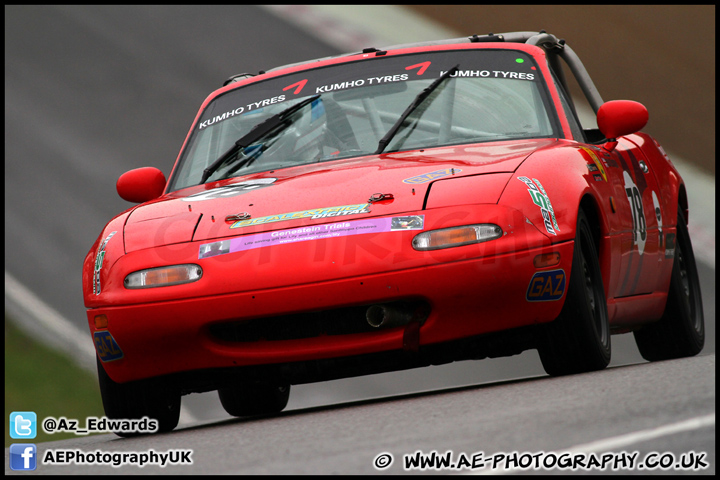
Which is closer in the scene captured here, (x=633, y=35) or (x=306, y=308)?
(x=306, y=308)

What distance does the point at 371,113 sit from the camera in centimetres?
584

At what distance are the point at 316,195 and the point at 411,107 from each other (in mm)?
1053

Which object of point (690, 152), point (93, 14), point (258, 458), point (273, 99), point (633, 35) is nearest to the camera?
point (258, 458)

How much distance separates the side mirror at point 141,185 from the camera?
6.04m

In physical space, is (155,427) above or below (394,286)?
below

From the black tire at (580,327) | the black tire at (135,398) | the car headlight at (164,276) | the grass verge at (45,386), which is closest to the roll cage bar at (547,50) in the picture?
the black tire at (580,327)

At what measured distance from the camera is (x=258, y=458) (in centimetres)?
337

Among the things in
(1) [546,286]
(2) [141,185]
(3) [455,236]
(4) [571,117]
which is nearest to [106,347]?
(2) [141,185]

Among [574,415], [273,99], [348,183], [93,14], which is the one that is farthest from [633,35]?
[574,415]

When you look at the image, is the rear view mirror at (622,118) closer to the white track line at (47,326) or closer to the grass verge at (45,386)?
the grass verge at (45,386)

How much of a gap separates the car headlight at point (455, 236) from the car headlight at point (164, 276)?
88 centimetres

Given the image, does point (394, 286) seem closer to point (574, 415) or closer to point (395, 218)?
Result: point (395, 218)

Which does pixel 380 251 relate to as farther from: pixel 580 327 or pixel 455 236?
pixel 580 327

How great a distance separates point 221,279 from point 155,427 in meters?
0.91
